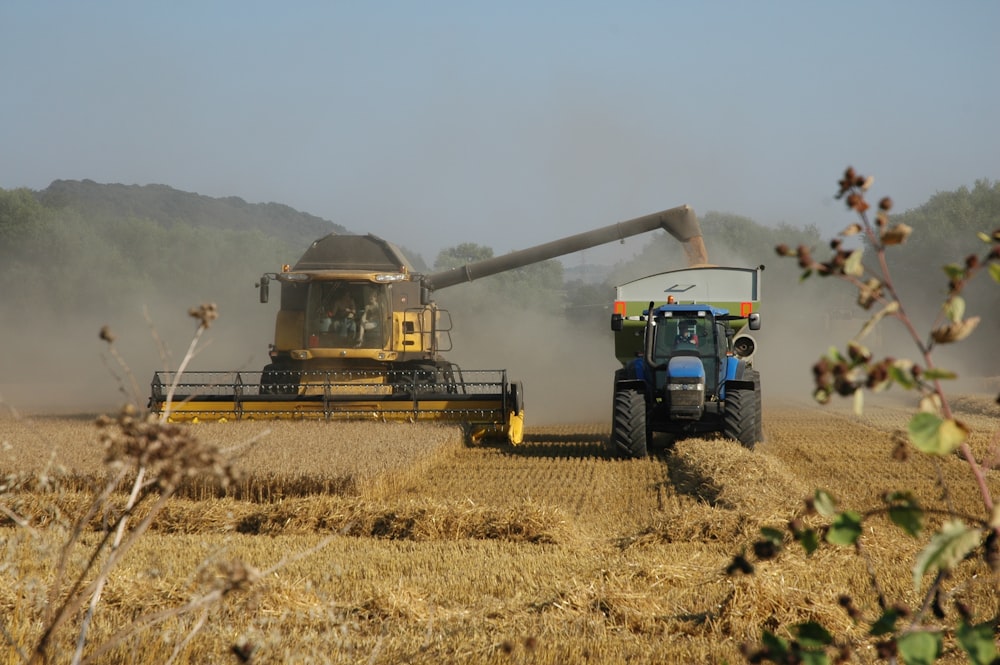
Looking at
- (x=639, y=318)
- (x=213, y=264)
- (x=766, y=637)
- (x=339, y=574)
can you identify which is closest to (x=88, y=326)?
(x=213, y=264)

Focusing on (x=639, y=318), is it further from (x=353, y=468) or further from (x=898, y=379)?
(x=898, y=379)

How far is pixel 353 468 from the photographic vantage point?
32.7 ft

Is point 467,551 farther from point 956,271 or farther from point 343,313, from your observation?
point 343,313

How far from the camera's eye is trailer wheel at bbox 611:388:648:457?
40.7 ft

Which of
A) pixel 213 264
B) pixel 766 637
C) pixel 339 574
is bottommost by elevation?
pixel 339 574

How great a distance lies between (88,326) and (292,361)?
105ft

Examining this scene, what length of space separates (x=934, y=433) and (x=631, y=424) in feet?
35.4

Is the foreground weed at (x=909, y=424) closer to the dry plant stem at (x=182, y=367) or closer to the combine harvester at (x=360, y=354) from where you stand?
the dry plant stem at (x=182, y=367)

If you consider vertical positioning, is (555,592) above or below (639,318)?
below

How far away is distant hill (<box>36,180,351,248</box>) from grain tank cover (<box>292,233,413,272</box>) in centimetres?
10844

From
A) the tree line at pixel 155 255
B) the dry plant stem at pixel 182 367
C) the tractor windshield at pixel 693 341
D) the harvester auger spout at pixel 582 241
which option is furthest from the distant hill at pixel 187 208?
the dry plant stem at pixel 182 367

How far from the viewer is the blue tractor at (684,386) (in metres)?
12.3

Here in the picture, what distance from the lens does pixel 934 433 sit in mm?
1700

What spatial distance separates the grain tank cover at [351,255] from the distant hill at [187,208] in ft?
356
